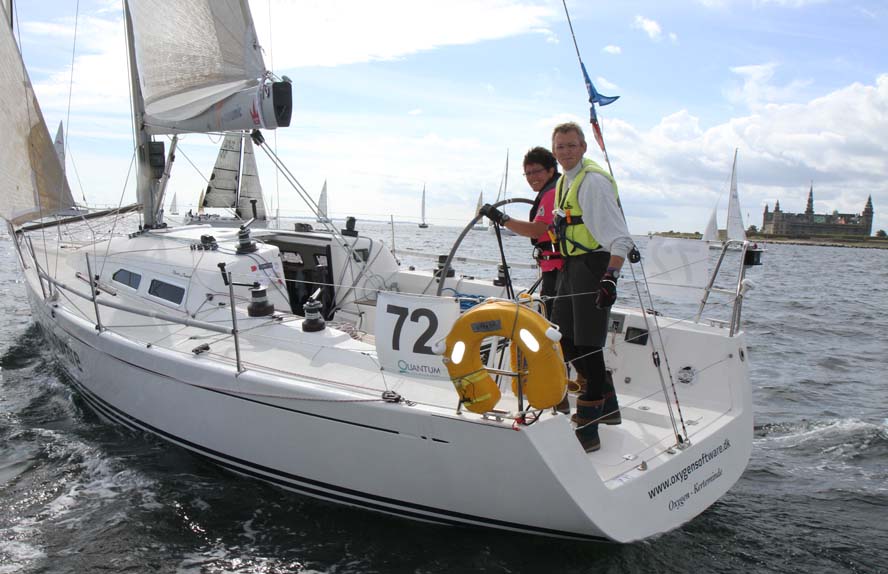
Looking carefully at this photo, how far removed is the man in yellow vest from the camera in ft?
11.7

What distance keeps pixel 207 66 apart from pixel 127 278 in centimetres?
230

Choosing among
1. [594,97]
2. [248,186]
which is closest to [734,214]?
[248,186]

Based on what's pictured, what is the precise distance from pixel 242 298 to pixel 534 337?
11.3 ft

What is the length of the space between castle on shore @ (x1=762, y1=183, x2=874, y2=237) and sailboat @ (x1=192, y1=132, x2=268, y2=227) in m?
100

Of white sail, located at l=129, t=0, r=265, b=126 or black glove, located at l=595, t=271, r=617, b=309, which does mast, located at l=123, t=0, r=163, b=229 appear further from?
black glove, located at l=595, t=271, r=617, b=309

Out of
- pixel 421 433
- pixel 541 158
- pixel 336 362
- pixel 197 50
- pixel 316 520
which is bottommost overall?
pixel 316 520

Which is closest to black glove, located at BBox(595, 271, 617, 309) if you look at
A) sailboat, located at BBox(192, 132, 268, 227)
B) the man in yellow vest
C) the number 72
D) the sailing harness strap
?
the man in yellow vest

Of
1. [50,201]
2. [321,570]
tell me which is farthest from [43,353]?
[321,570]

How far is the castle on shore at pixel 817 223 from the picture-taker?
9756 centimetres

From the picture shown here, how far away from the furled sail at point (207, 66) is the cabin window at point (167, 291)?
1.66 m

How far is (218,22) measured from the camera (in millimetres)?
6223

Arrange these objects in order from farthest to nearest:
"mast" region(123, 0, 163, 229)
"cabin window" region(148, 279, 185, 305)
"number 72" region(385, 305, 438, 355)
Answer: "mast" region(123, 0, 163, 229) < "cabin window" region(148, 279, 185, 305) < "number 72" region(385, 305, 438, 355)

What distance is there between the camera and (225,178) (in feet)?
61.2

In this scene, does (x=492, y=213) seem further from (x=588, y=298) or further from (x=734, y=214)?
(x=734, y=214)
